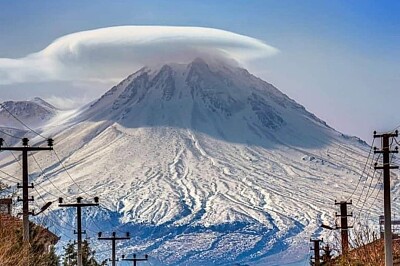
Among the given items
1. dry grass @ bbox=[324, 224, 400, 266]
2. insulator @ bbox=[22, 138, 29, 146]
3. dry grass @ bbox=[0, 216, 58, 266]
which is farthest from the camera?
dry grass @ bbox=[324, 224, 400, 266]

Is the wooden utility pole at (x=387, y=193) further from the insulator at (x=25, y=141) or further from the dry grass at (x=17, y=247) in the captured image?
the insulator at (x=25, y=141)

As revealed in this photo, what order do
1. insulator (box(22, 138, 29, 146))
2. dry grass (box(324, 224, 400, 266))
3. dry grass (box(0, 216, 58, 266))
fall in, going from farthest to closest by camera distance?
dry grass (box(324, 224, 400, 266))
insulator (box(22, 138, 29, 146))
dry grass (box(0, 216, 58, 266))

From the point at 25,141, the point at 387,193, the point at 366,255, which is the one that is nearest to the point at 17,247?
the point at 25,141

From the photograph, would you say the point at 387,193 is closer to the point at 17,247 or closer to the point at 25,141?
the point at 25,141

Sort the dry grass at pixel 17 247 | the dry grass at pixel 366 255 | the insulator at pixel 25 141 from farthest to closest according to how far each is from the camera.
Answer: the dry grass at pixel 366 255 < the insulator at pixel 25 141 < the dry grass at pixel 17 247

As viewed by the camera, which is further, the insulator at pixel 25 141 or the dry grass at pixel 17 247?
the insulator at pixel 25 141

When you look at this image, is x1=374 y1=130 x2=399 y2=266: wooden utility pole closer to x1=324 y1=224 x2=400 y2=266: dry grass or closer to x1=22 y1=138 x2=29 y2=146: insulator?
x1=324 y1=224 x2=400 y2=266: dry grass

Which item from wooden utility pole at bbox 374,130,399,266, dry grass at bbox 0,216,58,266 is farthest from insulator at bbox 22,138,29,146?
wooden utility pole at bbox 374,130,399,266

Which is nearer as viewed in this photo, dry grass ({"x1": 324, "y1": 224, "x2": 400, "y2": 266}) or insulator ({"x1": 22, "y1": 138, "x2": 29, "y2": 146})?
insulator ({"x1": 22, "y1": 138, "x2": 29, "y2": 146})

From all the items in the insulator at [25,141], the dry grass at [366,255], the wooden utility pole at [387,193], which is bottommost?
the dry grass at [366,255]

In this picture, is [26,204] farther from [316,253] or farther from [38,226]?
[316,253]

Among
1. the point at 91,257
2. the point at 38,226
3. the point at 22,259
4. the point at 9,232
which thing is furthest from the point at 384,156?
the point at 91,257

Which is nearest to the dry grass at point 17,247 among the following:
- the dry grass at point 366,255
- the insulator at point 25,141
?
the insulator at point 25,141
